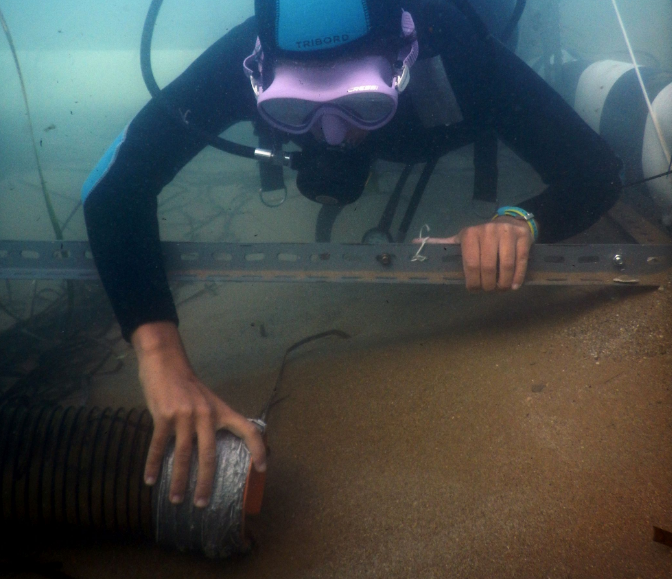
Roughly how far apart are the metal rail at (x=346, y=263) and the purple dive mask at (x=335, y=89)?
1.79 feet

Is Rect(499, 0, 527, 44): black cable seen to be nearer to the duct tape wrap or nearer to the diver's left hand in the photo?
the diver's left hand

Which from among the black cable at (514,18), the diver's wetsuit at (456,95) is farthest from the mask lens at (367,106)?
the black cable at (514,18)

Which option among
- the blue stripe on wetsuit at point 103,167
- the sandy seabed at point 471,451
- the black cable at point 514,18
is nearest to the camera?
the sandy seabed at point 471,451

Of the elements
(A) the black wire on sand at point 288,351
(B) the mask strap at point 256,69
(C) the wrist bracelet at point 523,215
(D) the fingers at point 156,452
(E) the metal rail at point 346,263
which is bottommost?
(A) the black wire on sand at point 288,351

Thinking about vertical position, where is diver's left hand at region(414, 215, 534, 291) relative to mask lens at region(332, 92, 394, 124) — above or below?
below

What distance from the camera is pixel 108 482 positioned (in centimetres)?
127

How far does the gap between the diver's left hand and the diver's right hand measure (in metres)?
1.00

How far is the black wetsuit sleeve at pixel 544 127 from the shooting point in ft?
6.37

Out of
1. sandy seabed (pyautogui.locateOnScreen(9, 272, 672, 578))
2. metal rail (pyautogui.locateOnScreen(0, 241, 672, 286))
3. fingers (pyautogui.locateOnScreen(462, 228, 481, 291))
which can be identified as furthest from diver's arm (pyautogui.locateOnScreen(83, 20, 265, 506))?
fingers (pyautogui.locateOnScreen(462, 228, 481, 291))

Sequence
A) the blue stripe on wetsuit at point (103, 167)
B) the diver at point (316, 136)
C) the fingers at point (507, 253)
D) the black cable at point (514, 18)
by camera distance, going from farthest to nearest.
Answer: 1. the black cable at point (514, 18)
2. the blue stripe on wetsuit at point (103, 167)
3. the fingers at point (507, 253)
4. the diver at point (316, 136)

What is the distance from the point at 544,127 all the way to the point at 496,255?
86 centimetres

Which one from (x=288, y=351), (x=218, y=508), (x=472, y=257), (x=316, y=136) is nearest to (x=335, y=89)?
(x=316, y=136)

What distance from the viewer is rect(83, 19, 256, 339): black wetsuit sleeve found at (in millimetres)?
1592

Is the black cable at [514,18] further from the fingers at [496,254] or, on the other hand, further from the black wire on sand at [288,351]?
the black wire on sand at [288,351]
